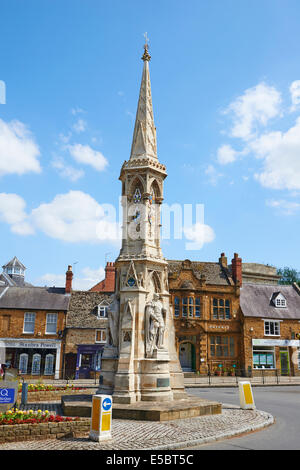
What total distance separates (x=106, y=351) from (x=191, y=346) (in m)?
26.4

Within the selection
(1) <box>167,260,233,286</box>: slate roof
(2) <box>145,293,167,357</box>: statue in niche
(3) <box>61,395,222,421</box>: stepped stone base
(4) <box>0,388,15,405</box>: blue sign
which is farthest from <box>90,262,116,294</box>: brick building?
(4) <box>0,388,15,405</box>: blue sign

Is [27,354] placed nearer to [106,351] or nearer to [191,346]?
[191,346]

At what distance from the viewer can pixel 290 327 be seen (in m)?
38.6

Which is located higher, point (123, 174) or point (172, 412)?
point (123, 174)

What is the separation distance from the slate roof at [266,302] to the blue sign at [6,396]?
30.2 m

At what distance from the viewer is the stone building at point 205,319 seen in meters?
36.6

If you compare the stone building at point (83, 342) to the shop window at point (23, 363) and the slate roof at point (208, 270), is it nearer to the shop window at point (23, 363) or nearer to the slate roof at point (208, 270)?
the shop window at point (23, 363)

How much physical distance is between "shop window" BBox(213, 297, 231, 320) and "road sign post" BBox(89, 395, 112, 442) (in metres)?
30.4

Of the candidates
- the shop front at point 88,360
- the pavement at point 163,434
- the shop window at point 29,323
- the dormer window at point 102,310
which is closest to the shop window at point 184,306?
the dormer window at point 102,310

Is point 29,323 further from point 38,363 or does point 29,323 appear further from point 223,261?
point 223,261

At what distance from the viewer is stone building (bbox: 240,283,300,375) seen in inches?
1453

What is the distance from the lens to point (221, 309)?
125 ft

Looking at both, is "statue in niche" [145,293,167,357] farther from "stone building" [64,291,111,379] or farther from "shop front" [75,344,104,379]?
"shop front" [75,344,104,379]

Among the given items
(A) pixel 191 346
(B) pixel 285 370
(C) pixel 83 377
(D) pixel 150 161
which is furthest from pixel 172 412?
(B) pixel 285 370
